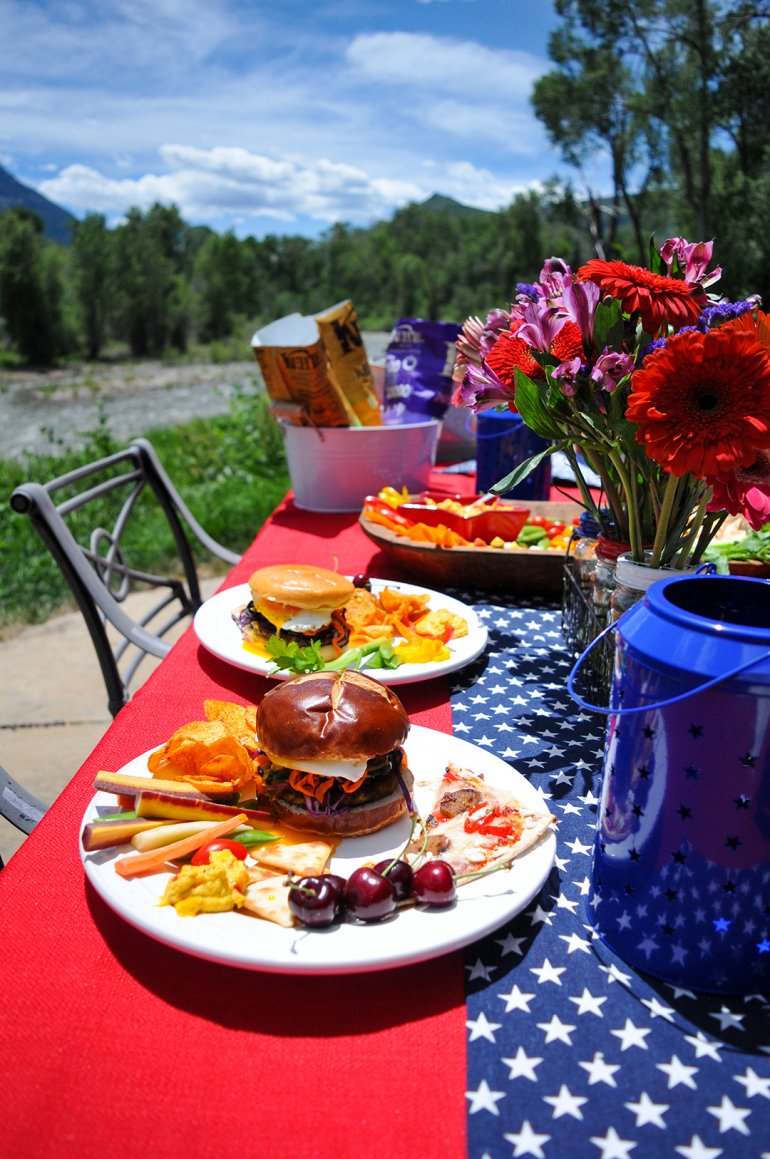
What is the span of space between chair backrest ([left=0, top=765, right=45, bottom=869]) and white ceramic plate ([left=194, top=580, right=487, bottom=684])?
41 centimetres

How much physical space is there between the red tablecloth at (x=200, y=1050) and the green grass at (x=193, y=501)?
5144 mm

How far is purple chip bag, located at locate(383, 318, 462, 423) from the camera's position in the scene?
10.0 feet

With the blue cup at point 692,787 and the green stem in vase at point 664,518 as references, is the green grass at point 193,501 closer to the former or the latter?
the green stem in vase at point 664,518

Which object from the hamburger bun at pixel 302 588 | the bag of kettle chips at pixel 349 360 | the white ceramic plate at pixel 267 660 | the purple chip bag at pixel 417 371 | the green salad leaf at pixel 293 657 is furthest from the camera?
the purple chip bag at pixel 417 371

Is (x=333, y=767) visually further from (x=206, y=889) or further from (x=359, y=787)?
(x=206, y=889)

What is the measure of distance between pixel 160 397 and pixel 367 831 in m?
22.9

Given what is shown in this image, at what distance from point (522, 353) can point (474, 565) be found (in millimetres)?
764

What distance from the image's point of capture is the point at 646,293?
117cm

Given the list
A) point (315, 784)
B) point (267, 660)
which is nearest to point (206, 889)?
point (315, 784)

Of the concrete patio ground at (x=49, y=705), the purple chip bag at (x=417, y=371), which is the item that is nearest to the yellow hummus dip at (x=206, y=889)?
the purple chip bag at (x=417, y=371)

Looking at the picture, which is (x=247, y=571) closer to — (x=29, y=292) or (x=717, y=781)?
(x=717, y=781)

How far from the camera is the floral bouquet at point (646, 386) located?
1.00 m

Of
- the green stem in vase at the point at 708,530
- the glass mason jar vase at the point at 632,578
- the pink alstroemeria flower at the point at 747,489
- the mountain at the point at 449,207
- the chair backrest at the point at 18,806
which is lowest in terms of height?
the chair backrest at the point at 18,806

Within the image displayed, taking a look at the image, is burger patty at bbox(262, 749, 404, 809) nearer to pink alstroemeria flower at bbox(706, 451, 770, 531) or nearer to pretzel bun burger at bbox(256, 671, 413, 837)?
pretzel bun burger at bbox(256, 671, 413, 837)
